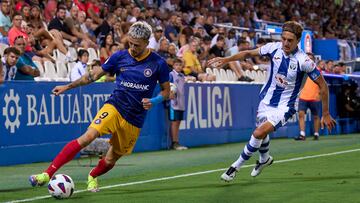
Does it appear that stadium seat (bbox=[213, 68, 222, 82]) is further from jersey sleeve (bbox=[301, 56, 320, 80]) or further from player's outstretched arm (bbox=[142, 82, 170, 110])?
player's outstretched arm (bbox=[142, 82, 170, 110])

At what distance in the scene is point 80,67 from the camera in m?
19.1

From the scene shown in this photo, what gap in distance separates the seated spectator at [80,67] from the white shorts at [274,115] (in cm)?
689

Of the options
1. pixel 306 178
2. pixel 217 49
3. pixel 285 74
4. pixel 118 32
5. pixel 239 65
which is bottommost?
pixel 306 178

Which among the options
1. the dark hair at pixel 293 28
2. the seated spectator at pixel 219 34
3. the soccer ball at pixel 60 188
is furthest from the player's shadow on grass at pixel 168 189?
the seated spectator at pixel 219 34

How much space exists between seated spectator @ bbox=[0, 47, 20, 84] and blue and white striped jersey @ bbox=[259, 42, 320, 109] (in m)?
5.50

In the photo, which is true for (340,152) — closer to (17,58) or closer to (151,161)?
(151,161)

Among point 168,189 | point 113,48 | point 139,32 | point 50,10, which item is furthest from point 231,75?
→ point 139,32

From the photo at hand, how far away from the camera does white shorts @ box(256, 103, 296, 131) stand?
12.5 metres

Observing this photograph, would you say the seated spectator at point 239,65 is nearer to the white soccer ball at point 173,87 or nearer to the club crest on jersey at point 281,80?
the white soccer ball at point 173,87

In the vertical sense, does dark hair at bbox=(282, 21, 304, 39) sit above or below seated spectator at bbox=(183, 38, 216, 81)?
above

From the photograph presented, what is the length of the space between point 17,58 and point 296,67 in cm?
609

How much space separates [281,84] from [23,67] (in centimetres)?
615

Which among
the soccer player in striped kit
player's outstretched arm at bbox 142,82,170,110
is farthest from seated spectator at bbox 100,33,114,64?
player's outstretched arm at bbox 142,82,170,110

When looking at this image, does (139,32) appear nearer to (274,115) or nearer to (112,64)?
(112,64)
